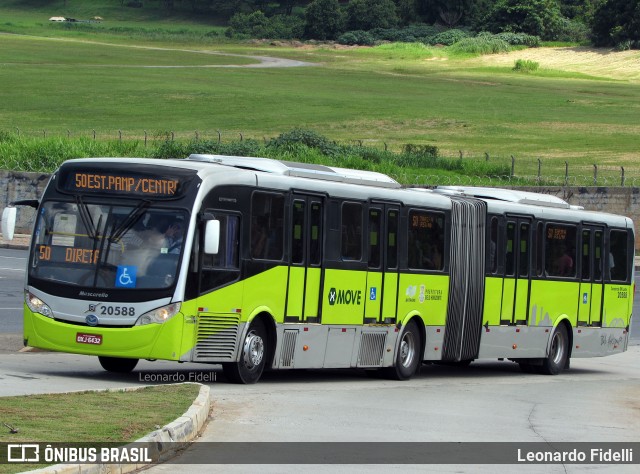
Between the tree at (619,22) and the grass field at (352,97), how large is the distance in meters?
2.04

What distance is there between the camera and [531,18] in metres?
137

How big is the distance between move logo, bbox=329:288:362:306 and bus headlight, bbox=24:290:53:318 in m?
4.22

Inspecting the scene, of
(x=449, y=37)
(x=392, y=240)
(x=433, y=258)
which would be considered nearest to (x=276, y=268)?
(x=392, y=240)

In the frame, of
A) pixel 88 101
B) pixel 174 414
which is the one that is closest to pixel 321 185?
pixel 174 414

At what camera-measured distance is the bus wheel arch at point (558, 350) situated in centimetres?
2617

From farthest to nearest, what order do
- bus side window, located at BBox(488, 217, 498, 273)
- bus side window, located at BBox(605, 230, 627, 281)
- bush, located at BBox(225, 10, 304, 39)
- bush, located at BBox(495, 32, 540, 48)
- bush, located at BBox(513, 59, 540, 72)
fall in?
bush, located at BBox(225, 10, 304, 39)
bush, located at BBox(495, 32, 540, 48)
bush, located at BBox(513, 59, 540, 72)
bus side window, located at BBox(605, 230, 627, 281)
bus side window, located at BBox(488, 217, 498, 273)

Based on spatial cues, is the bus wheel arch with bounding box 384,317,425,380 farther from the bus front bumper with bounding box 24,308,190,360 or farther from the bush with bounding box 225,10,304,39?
the bush with bounding box 225,10,304,39

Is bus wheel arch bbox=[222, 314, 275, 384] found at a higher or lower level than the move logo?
lower

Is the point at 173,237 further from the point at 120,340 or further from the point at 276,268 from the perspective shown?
the point at 276,268

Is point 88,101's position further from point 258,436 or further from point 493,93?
point 258,436

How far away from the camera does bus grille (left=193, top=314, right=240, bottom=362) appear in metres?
18.2

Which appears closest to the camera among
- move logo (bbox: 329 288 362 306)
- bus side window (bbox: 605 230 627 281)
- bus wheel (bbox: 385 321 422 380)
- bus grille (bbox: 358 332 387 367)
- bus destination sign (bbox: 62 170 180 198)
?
bus destination sign (bbox: 62 170 180 198)

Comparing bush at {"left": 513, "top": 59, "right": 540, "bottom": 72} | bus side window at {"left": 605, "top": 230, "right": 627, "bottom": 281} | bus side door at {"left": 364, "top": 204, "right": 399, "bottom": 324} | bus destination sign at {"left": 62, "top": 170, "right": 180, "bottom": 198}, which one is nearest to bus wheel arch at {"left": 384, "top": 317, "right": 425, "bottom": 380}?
bus side door at {"left": 364, "top": 204, "right": 399, "bottom": 324}

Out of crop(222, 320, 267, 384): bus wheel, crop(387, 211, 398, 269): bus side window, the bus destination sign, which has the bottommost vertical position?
crop(222, 320, 267, 384): bus wheel
